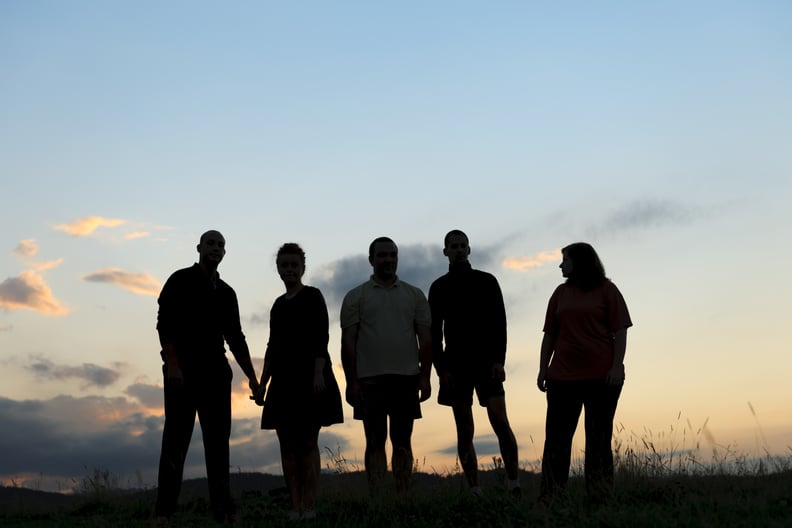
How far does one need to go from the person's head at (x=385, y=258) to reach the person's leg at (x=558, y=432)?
183cm

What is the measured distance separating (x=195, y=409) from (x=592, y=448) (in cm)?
378

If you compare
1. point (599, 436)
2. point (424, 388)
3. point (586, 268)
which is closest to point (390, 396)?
point (424, 388)

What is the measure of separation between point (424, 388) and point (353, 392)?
0.68 m

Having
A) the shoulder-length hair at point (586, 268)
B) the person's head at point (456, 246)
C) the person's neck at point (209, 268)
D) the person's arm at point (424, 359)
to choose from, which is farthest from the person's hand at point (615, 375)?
the person's neck at point (209, 268)

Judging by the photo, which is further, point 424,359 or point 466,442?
point 466,442

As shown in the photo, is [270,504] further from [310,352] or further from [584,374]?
[584,374]

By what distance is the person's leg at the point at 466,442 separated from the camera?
9.32 meters

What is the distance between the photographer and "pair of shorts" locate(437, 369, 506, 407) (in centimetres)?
929

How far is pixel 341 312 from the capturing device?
28.8 feet

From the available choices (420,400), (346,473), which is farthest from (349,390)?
(346,473)

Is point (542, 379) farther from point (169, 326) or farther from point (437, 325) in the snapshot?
point (169, 326)

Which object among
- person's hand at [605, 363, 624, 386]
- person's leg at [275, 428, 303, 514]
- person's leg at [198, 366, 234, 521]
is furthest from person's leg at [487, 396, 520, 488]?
person's leg at [198, 366, 234, 521]

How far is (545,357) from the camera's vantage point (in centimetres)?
855

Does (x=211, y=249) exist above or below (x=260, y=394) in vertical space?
above
